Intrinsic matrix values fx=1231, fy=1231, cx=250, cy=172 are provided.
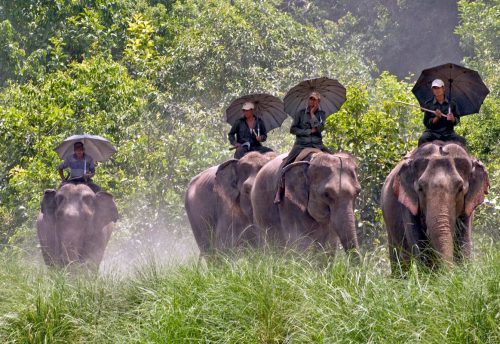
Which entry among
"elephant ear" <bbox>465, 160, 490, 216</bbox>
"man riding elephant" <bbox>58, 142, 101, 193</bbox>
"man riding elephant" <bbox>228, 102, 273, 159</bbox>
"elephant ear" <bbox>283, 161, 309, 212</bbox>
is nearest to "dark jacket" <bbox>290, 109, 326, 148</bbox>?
"elephant ear" <bbox>283, 161, 309, 212</bbox>

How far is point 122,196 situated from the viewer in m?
17.9

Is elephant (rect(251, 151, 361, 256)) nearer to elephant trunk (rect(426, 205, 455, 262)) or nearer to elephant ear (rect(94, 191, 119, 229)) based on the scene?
elephant trunk (rect(426, 205, 455, 262))

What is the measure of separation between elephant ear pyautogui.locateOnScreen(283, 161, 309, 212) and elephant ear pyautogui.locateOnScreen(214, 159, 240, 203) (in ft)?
5.80

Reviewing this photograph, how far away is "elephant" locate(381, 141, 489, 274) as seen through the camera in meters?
10.1

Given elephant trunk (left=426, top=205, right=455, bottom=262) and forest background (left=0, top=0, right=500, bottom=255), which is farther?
forest background (left=0, top=0, right=500, bottom=255)

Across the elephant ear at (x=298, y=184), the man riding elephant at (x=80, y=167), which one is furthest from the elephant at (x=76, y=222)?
the elephant ear at (x=298, y=184)

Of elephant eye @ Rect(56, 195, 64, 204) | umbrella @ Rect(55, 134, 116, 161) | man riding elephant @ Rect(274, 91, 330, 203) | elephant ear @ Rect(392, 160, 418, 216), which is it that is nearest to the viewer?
elephant ear @ Rect(392, 160, 418, 216)

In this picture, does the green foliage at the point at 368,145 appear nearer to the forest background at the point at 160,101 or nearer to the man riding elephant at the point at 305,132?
the forest background at the point at 160,101

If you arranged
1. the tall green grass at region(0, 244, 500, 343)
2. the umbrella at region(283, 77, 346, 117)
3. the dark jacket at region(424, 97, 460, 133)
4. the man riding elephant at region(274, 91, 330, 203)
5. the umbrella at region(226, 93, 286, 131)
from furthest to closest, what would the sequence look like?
the umbrella at region(226, 93, 286, 131) → the umbrella at region(283, 77, 346, 117) → the man riding elephant at region(274, 91, 330, 203) → the dark jacket at region(424, 97, 460, 133) → the tall green grass at region(0, 244, 500, 343)

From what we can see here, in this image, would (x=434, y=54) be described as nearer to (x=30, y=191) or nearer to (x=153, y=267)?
(x=30, y=191)

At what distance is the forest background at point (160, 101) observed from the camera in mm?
14414

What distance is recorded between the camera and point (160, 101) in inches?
778

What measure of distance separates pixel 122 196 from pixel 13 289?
25.1ft

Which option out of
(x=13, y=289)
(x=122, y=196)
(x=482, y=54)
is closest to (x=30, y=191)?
(x=122, y=196)
